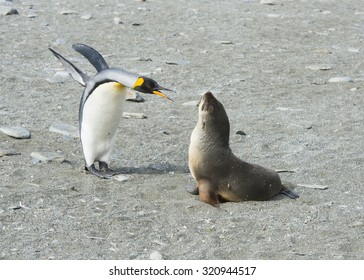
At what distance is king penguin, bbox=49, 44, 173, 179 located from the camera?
5.67 m

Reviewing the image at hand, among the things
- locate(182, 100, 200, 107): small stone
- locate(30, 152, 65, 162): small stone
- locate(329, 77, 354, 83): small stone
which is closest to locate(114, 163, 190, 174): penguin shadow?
locate(30, 152, 65, 162): small stone

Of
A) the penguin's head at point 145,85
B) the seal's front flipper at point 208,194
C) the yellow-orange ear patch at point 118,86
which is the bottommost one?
the seal's front flipper at point 208,194

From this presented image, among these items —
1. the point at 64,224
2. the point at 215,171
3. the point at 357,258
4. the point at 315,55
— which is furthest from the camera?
the point at 315,55

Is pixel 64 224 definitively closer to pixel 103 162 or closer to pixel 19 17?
pixel 103 162

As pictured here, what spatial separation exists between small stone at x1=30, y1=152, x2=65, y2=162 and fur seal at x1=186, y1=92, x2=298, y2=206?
3.82 feet

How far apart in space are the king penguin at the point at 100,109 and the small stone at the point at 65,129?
2.68ft

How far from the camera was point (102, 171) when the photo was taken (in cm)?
606

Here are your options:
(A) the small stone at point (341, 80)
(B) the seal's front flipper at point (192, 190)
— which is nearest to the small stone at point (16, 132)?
(B) the seal's front flipper at point (192, 190)

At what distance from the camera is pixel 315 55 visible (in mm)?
10367

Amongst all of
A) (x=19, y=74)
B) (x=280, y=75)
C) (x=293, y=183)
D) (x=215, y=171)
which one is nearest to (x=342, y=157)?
(x=293, y=183)

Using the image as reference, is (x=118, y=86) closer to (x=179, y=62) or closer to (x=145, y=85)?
(x=145, y=85)

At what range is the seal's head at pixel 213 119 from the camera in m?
5.63

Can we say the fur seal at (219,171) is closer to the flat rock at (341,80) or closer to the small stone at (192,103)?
the small stone at (192,103)

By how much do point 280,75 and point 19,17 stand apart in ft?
13.5
